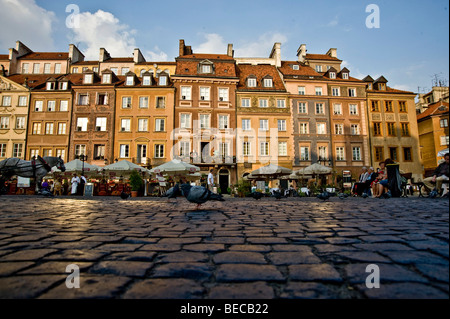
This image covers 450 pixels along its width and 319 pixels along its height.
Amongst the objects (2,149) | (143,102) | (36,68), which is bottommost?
(2,149)

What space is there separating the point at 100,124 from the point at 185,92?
9832 mm

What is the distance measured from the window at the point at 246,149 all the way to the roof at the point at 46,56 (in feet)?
89.7

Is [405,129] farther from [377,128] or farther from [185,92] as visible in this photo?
[185,92]

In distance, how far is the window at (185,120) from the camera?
30.2 metres

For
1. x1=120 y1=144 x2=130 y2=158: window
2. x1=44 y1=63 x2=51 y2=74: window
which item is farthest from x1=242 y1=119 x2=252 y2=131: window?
x1=44 y1=63 x2=51 y2=74: window

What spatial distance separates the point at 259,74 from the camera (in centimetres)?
3447

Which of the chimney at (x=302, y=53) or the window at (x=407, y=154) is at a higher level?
the chimney at (x=302, y=53)

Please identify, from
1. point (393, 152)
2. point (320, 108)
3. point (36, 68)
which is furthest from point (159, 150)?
point (393, 152)

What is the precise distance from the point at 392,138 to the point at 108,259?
36785 millimetres

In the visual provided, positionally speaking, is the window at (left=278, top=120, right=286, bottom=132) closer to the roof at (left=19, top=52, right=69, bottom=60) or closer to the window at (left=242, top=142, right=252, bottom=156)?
the window at (left=242, top=142, right=252, bottom=156)

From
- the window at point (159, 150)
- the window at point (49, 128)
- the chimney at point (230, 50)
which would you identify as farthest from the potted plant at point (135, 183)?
the chimney at point (230, 50)

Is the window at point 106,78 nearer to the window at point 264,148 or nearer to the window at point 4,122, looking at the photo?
the window at point 4,122

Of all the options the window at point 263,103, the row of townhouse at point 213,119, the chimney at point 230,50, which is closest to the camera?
the row of townhouse at point 213,119

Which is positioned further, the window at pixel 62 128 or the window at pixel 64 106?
the window at pixel 64 106
